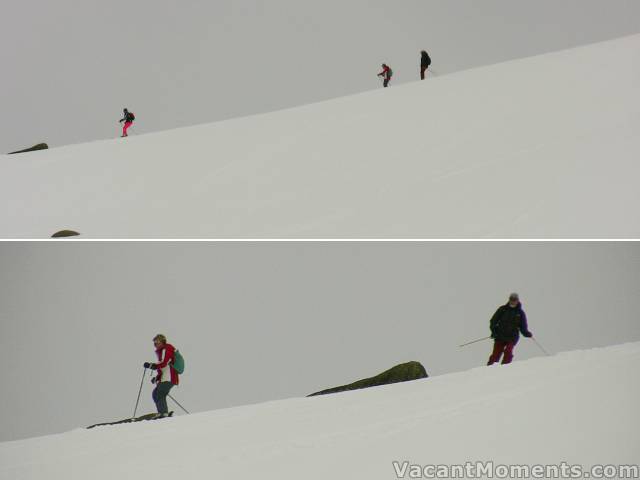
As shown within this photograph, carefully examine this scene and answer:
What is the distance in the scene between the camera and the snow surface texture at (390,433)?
5754 mm

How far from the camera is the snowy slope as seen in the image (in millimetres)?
9664

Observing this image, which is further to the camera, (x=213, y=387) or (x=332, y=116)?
(x=213, y=387)

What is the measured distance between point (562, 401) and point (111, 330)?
46.0 ft

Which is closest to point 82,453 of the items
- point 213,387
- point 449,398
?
point 449,398

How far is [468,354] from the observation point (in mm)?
19500

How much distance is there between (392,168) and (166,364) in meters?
4.26

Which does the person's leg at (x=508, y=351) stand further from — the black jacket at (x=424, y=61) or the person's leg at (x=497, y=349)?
the black jacket at (x=424, y=61)

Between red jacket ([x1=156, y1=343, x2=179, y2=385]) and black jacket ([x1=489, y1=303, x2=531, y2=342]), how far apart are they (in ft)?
A: 10.3

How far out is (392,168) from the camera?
39.4 feet

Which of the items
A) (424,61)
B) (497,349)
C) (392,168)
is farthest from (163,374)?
(424,61)

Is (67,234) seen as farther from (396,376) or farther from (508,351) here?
(508,351)

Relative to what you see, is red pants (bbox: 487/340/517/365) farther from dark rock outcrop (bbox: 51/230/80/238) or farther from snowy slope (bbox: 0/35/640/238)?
dark rock outcrop (bbox: 51/230/80/238)

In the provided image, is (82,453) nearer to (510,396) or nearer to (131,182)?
(510,396)

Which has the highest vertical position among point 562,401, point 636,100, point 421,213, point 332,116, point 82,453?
point 332,116
